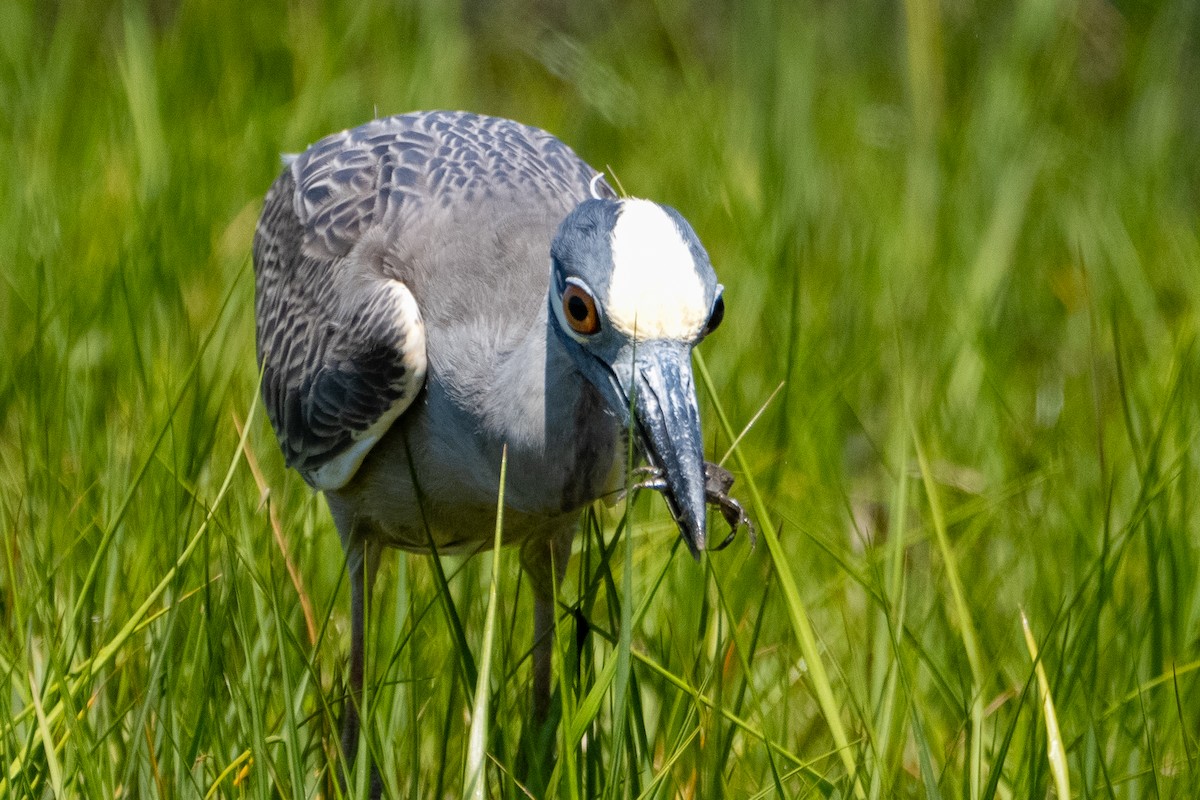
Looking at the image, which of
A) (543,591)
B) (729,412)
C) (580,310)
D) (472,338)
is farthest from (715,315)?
(729,412)

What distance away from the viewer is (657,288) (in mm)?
2615

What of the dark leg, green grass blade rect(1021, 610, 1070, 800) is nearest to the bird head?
green grass blade rect(1021, 610, 1070, 800)

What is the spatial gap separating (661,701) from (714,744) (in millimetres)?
367

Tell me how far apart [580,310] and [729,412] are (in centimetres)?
166

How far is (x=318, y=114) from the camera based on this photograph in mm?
6277

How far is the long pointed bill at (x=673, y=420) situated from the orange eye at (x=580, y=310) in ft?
0.46

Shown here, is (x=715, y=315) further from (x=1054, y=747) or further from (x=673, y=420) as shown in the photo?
(x=1054, y=747)

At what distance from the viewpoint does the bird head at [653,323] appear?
2.58 meters

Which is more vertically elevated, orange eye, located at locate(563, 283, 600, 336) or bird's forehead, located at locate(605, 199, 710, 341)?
bird's forehead, located at locate(605, 199, 710, 341)

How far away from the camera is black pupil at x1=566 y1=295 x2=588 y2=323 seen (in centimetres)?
275

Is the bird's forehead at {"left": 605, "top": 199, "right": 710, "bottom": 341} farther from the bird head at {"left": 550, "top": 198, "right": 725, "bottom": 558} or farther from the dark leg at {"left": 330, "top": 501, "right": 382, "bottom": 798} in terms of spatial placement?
the dark leg at {"left": 330, "top": 501, "right": 382, "bottom": 798}

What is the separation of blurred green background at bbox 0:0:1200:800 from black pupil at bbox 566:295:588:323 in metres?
0.46

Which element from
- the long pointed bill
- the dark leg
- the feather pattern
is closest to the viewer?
the long pointed bill

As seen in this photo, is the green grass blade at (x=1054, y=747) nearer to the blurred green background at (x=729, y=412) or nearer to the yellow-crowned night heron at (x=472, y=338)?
the blurred green background at (x=729, y=412)
